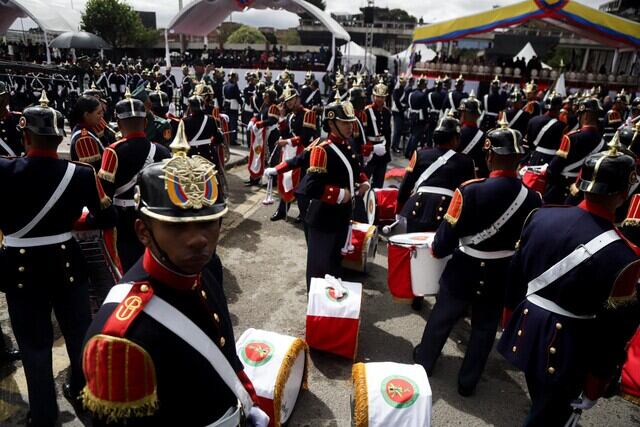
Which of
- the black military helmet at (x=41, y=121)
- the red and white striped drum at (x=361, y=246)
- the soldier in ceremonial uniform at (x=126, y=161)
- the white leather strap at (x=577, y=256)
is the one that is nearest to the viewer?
the white leather strap at (x=577, y=256)

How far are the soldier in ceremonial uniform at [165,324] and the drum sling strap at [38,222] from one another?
1503 millimetres

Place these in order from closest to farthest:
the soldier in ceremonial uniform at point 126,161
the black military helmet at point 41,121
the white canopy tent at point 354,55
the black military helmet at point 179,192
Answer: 1. the black military helmet at point 179,192
2. the black military helmet at point 41,121
3. the soldier in ceremonial uniform at point 126,161
4. the white canopy tent at point 354,55

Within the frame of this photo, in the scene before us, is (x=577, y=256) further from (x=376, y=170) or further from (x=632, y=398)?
(x=376, y=170)

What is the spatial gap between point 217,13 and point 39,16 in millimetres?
10824

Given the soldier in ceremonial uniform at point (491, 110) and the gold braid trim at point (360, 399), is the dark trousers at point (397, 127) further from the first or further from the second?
the gold braid trim at point (360, 399)

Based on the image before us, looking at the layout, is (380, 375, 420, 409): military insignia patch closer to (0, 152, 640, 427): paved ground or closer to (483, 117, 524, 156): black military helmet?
(0, 152, 640, 427): paved ground

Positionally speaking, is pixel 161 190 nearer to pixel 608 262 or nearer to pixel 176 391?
A: pixel 176 391

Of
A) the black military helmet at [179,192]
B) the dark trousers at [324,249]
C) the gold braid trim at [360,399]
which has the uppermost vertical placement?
the black military helmet at [179,192]

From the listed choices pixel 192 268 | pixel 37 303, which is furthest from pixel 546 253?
pixel 37 303

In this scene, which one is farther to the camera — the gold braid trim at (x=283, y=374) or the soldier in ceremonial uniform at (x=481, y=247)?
the soldier in ceremonial uniform at (x=481, y=247)

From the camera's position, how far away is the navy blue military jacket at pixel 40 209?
284cm

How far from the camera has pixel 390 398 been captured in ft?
9.66

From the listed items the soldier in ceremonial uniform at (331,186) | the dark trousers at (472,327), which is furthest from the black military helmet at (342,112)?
the dark trousers at (472,327)

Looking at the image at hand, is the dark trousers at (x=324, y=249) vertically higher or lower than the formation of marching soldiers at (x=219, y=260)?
lower
